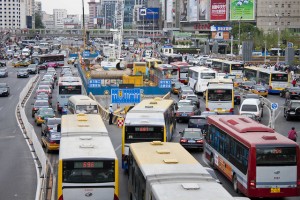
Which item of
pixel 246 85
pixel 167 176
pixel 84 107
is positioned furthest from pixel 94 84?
pixel 167 176

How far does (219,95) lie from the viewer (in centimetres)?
4141

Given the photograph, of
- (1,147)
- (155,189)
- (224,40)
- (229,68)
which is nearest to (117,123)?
(1,147)

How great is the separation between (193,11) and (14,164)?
16145cm

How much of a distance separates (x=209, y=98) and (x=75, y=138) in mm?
22439

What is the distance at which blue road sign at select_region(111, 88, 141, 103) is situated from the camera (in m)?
42.2

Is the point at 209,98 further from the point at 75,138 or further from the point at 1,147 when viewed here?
the point at 75,138

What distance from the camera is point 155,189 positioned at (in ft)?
44.7

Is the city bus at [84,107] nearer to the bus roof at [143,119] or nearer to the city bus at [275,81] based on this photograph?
the bus roof at [143,119]

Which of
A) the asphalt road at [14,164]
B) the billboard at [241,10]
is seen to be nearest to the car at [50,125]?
the asphalt road at [14,164]

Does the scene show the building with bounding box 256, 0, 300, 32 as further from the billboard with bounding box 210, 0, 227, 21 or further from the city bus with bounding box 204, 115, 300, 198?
the city bus with bounding box 204, 115, 300, 198

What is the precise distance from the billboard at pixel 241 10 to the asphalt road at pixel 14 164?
121762mm

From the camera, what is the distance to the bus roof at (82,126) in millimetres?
20992

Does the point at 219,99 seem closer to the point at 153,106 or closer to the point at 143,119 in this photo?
the point at 153,106

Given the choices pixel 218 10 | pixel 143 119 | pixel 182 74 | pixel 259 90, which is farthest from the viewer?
pixel 218 10
